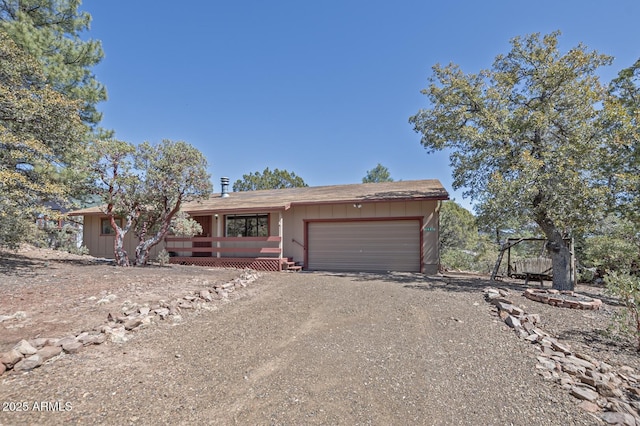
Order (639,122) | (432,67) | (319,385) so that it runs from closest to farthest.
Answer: (319,385)
(639,122)
(432,67)

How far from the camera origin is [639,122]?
7.34 meters

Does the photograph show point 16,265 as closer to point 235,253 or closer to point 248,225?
point 235,253

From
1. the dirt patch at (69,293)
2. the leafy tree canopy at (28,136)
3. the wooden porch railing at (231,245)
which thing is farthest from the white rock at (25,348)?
the wooden porch railing at (231,245)

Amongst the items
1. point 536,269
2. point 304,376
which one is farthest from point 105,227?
point 536,269

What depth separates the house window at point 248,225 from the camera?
1336cm

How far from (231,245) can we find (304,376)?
34.8 feet

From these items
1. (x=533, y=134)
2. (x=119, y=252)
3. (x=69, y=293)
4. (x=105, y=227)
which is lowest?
(x=69, y=293)

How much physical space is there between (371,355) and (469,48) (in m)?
11.7

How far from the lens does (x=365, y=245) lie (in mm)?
12164

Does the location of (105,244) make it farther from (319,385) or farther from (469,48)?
(469,48)

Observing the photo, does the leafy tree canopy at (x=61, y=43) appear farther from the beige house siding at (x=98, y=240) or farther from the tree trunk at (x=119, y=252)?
the beige house siding at (x=98, y=240)

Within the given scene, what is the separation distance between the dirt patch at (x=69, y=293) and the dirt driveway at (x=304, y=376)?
0.97 m

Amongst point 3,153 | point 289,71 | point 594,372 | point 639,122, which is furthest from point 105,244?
point 639,122

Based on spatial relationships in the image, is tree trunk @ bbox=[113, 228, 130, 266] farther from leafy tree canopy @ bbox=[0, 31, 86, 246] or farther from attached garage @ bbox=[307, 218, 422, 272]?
attached garage @ bbox=[307, 218, 422, 272]
